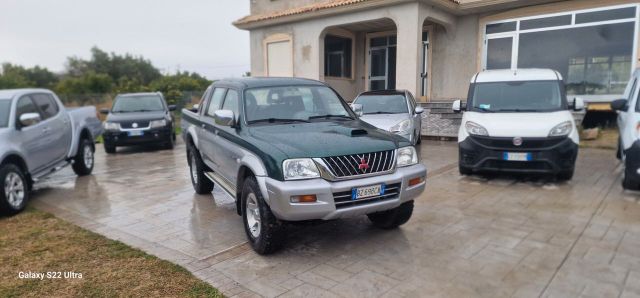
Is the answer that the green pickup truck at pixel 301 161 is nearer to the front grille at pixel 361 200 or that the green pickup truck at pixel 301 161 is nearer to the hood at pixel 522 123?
the front grille at pixel 361 200

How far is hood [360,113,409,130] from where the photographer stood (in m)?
9.31

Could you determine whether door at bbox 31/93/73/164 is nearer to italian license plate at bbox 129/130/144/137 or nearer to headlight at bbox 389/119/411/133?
italian license plate at bbox 129/130/144/137

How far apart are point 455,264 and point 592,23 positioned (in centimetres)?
1224

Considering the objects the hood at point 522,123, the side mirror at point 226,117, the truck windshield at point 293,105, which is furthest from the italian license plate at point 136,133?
the hood at point 522,123

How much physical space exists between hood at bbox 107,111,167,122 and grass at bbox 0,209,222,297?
7.08 meters

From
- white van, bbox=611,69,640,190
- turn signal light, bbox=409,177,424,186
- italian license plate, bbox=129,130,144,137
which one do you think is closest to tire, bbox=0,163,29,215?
turn signal light, bbox=409,177,424,186

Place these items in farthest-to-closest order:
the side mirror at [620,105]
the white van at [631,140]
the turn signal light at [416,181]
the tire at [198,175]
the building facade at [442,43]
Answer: the building facade at [442,43], the side mirror at [620,105], the tire at [198,175], the white van at [631,140], the turn signal light at [416,181]

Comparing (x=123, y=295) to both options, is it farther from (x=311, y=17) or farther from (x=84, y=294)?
(x=311, y=17)

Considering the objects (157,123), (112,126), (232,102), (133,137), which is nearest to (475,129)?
(232,102)

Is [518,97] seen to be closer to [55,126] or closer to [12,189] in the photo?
[12,189]

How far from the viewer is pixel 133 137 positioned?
39.7ft

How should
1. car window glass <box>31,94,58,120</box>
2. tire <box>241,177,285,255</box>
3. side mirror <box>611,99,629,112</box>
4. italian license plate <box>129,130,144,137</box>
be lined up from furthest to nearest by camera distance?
1. italian license plate <box>129,130,144,137</box>
2. car window glass <box>31,94,58,120</box>
3. side mirror <box>611,99,629,112</box>
4. tire <box>241,177,285,255</box>

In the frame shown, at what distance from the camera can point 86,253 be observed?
4488 millimetres

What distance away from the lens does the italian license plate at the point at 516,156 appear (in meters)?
6.75
